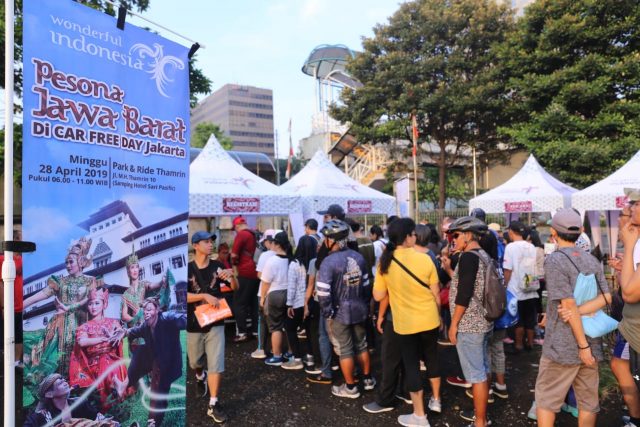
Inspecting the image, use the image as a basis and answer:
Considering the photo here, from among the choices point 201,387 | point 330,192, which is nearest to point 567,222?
point 201,387

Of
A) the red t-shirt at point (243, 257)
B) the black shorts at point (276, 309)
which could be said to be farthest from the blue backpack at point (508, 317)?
the red t-shirt at point (243, 257)

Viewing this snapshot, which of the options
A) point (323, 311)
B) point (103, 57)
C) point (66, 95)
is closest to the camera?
point (66, 95)

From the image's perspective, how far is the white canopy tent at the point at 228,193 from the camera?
7070mm

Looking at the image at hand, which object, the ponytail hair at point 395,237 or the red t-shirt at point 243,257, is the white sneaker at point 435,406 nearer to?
the ponytail hair at point 395,237

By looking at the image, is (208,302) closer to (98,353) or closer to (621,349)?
(98,353)

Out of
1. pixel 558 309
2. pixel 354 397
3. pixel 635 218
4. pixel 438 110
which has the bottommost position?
pixel 354 397

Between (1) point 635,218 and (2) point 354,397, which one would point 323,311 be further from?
(1) point 635,218

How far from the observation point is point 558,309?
2879mm

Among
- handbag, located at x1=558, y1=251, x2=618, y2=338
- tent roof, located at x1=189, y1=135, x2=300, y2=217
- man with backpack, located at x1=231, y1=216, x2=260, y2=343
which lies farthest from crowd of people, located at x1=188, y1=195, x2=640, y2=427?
tent roof, located at x1=189, y1=135, x2=300, y2=217

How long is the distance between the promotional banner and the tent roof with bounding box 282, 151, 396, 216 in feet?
18.6

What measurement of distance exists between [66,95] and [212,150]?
641cm

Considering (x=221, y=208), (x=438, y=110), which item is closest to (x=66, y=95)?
(x=221, y=208)

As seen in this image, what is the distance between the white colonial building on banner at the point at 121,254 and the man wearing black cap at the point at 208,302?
1058mm

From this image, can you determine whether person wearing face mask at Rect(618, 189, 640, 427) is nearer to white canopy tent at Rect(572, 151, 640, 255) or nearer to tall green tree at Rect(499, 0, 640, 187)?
white canopy tent at Rect(572, 151, 640, 255)
